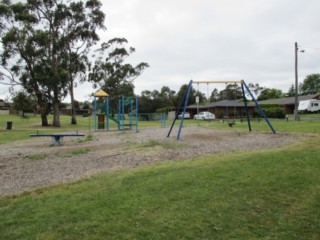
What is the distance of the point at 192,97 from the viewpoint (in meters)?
70.1

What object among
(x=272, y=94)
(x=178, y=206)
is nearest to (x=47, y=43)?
(x=178, y=206)

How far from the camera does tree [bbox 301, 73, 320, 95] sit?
302 ft

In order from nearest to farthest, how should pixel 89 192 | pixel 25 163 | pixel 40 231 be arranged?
pixel 40 231 < pixel 89 192 < pixel 25 163

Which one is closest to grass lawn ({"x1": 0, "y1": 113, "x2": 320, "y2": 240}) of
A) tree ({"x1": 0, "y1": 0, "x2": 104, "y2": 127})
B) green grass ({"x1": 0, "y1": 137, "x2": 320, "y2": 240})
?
green grass ({"x1": 0, "y1": 137, "x2": 320, "y2": 240})

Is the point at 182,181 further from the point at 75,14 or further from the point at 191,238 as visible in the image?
the point at 75,14

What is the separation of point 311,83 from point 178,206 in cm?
10192

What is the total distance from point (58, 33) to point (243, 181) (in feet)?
104

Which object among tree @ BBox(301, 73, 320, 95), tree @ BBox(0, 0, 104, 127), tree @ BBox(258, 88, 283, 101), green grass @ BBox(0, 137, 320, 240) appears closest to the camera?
green grass @ BBox(0, 137, 320, 240)

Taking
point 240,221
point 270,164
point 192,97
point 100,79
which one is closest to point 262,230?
point 240,221

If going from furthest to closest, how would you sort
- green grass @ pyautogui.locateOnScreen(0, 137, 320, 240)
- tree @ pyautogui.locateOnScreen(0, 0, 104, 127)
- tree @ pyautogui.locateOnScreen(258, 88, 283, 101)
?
1. tree @ pyautogui.locateOnScreen(258, 88, 283, 101)
2. tree @ pyautogui.locateOnScreen(0, 0, 104, 127)
3. green grass @ pyautogui.locateOnScreen(0, 137, 320, 240)

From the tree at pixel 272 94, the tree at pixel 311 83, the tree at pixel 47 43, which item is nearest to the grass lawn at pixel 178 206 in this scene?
the tree at pixel 47 43

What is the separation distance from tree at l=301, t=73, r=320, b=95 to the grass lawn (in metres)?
97.1

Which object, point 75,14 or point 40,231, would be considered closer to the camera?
point 40,231

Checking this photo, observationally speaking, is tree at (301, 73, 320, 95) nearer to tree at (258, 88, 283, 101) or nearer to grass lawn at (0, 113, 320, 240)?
tree at (258, 88, 283, 101)
